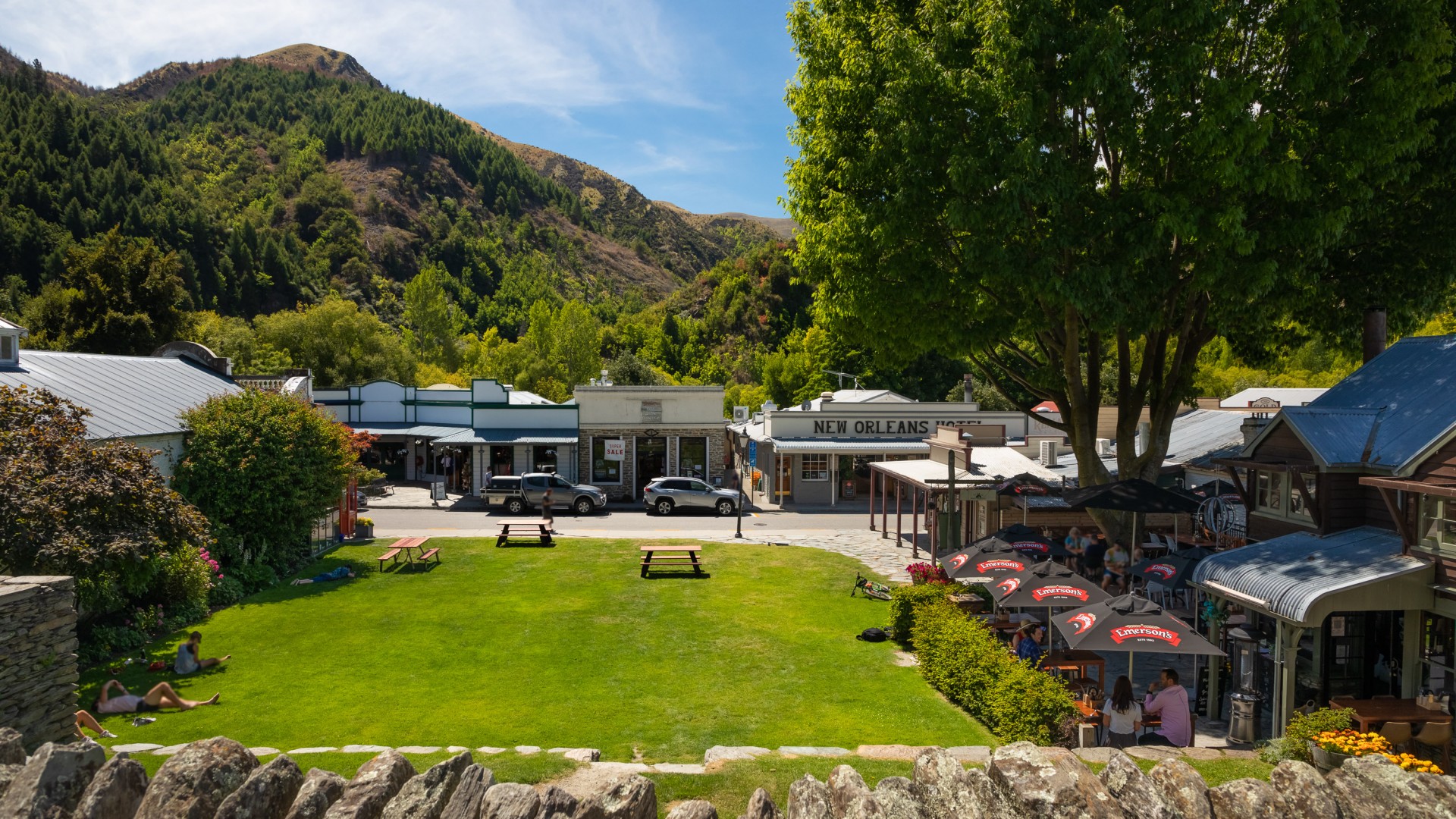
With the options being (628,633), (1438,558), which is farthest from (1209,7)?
(628,633)

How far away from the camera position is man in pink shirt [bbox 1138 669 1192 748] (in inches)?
419

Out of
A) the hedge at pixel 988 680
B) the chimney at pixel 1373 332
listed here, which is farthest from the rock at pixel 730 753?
the chimney at pixel 1373 332

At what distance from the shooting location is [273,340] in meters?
58.7

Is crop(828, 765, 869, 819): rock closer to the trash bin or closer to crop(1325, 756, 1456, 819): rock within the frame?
crop(1325, 756, 1456, 819): rock

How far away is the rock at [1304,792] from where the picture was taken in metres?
5.02

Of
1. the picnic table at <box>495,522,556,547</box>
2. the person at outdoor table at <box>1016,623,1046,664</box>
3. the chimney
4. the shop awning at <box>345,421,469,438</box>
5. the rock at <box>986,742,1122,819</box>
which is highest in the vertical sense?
the chimney

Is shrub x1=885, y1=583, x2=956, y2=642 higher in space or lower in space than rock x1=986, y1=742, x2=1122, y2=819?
lower

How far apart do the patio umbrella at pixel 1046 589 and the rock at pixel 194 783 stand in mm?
10709

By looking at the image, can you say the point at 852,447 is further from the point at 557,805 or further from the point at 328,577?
the point at 557,805

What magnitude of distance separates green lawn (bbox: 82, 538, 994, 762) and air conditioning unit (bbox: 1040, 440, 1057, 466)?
9.38 m

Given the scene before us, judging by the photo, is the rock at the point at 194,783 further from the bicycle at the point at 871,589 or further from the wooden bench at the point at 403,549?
the wooden bench at the point at 403,549

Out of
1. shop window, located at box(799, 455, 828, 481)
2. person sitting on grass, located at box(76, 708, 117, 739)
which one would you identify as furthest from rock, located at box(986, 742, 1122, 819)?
shop window, located at box(799, 455, 828, 481)

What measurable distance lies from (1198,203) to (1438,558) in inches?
292

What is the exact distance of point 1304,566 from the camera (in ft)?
38.7
